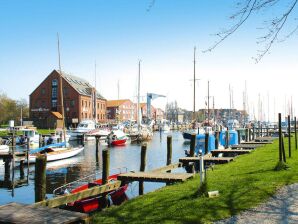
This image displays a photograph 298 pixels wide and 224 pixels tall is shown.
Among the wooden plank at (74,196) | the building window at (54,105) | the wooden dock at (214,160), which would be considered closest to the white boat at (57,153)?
the wooden dock at (214,160)

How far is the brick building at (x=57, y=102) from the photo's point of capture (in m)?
91.5

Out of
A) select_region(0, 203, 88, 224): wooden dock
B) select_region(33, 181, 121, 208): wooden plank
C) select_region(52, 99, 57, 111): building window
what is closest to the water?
select_region(33, 181, 121, 208): wooden plank

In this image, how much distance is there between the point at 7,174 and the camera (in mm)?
28562

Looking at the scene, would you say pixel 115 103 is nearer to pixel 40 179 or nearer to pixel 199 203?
pixel 40 179

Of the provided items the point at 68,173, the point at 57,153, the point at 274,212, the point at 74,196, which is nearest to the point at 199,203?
the point at 274,212

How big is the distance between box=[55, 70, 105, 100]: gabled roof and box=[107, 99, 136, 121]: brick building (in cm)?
2078

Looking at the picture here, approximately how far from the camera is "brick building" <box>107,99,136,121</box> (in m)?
126

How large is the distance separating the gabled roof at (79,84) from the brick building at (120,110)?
2078cm

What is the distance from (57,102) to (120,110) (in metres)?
37.5

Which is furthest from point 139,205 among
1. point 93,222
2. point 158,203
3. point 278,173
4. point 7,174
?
point 7,174

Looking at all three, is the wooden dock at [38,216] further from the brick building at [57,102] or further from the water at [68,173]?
the brick building at [57,102]

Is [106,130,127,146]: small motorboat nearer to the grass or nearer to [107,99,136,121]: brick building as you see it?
the grass

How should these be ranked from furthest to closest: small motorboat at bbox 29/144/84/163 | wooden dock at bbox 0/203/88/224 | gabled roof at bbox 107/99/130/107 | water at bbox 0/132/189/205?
gabled roof at bbox 107/99/130/107 < small motorboat at bbox 29/144/84/163 < water at bbox 0/132/189/205 < wooden dock at bbox 0/203/88/224

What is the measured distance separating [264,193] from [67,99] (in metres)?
87.6
